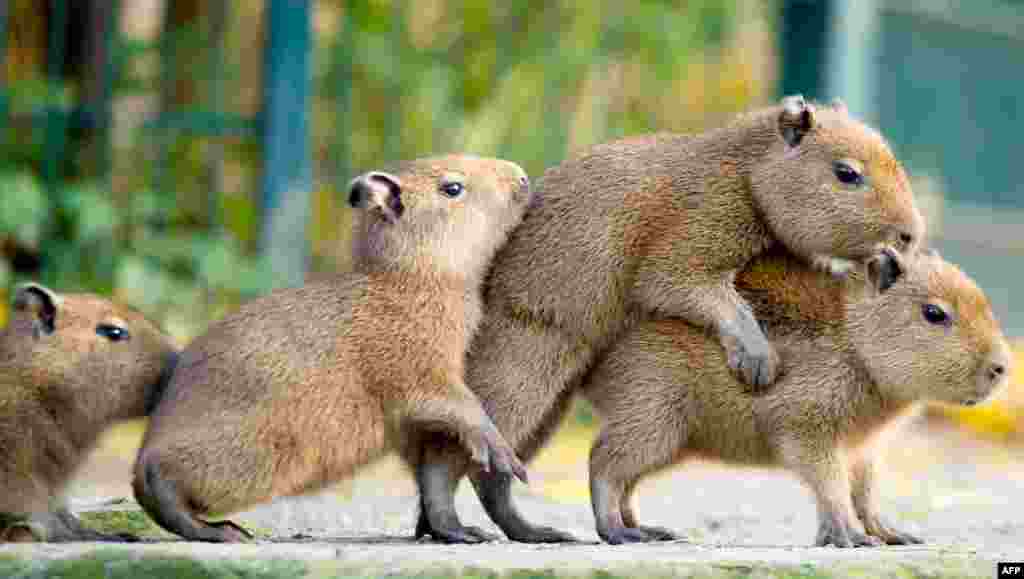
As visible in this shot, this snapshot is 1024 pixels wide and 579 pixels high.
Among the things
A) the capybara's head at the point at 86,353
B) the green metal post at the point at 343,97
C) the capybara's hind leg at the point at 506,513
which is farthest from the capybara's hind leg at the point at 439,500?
the green metal post at the point at 343,97

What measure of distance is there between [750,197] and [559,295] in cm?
55

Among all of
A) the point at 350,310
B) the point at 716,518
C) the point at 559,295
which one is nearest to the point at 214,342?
the point at 350,310

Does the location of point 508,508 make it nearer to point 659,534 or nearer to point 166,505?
point 659,534

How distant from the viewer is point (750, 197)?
175 inches

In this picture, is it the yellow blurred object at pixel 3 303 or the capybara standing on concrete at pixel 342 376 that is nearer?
the capybara standing on concrete at pixel 342 376

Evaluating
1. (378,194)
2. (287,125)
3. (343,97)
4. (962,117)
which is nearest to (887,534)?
(378,194)

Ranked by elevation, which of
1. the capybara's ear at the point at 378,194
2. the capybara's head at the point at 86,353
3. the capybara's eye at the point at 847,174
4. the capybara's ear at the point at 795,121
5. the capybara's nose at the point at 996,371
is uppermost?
the capybara's ear at the point at 795,121

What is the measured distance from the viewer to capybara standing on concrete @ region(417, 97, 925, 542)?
170 inches

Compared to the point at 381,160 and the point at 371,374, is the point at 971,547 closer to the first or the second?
the point at 371,374

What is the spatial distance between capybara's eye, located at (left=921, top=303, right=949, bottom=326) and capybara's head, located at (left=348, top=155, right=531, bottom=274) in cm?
104

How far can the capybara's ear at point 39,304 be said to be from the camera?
424cm

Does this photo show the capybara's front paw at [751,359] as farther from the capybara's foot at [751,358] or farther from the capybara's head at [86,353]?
the capybara's head at [86,353]

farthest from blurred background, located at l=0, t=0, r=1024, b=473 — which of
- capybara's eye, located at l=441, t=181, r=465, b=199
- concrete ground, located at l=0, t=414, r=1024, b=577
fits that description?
capybara's eye, located at l=441, t=181, r=465, b=199

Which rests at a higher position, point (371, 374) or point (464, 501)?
point (371, 374)
